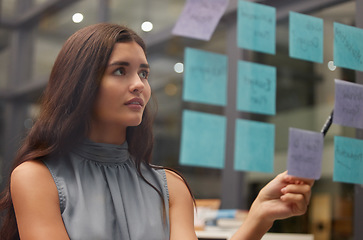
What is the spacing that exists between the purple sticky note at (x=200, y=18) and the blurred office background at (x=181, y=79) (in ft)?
1.09

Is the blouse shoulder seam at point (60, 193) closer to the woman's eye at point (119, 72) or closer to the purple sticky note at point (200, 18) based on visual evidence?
the woman's eye at point (119, 72)

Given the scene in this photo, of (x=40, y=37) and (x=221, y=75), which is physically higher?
(x=40, y=37)

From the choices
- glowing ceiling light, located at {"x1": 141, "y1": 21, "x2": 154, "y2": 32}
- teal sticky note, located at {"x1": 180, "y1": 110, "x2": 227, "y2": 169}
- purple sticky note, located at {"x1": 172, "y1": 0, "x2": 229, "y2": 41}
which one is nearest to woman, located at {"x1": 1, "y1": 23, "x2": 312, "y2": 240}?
purple sticky note, located at {"x1": 172, "y1": 0, "x2": 229, "y2": 41}

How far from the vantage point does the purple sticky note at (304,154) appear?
108 centimetres

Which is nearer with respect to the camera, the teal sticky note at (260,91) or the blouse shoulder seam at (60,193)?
the blouse shoulder seam at (60,193)

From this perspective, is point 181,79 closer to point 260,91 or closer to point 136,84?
point 260,91

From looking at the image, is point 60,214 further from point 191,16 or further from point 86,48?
point 191,16

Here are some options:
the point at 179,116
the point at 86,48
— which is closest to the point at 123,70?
the point at 86,48

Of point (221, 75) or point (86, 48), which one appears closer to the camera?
point (86, 48)

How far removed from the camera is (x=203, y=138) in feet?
6.52

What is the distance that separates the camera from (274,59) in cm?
276

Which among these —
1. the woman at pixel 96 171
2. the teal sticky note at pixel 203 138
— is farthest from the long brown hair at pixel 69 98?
the teal sticky note at pixel 203 138

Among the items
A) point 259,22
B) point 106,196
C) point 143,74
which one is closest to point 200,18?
point 259,22

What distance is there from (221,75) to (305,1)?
26.8 inches
